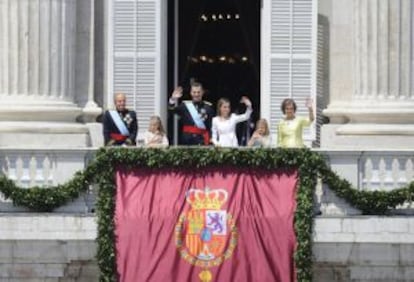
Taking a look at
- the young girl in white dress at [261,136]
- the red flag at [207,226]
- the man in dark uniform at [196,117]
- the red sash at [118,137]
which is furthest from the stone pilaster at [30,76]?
the young girl in white dress at [261,136]

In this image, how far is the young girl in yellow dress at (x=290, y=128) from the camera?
2514cm

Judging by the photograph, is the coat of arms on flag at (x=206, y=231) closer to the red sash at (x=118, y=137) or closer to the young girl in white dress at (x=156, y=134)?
the young girl in white dress at (x=156, y=134)

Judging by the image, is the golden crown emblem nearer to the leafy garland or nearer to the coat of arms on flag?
A: the coat of arms on flag

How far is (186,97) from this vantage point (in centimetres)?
2991

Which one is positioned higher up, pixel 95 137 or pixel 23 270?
pixel 95 137

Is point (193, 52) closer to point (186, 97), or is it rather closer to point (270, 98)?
point (186, 97)

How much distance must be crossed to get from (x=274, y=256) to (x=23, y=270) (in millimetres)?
3797

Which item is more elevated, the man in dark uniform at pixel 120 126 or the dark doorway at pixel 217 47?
the dark doorway at pixel 217 47

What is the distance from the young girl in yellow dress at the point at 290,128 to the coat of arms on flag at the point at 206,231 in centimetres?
170

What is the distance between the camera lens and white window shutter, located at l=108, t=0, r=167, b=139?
27.5 metres

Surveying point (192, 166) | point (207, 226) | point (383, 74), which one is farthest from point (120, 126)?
point (383, 74)

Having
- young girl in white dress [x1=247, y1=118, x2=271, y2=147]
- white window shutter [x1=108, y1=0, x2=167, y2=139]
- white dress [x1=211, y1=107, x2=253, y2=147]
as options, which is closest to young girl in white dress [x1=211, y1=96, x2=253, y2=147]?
white dress [x1=211, y1=107, x2=253, y2=147]

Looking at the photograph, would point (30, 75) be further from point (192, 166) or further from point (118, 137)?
point (192, 166)

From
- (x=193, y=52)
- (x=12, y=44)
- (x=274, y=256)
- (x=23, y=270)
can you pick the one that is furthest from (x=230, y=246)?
(x=193, y=52)
